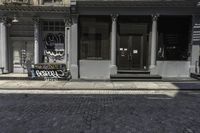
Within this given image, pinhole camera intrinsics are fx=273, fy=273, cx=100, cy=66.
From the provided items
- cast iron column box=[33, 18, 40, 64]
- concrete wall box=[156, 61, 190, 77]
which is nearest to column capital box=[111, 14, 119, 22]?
concrete wall box=[156, 61, 190, 77]

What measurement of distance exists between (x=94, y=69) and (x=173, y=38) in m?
5.72

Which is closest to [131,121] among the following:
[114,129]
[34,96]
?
[114,129]

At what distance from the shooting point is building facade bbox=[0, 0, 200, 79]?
58.2ft

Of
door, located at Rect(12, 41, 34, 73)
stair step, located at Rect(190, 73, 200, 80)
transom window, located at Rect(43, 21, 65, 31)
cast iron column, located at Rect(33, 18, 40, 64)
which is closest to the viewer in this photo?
stair step, located at Rect(190, 73, 200, 80)

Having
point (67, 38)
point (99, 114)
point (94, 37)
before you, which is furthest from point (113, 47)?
point (99, 114)

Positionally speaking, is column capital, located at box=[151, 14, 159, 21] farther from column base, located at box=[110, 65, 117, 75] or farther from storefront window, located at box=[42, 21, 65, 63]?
storefront window, located at box=[42, 21, 65, 63]

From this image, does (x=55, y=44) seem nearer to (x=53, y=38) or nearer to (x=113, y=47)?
(x=53, y=38)

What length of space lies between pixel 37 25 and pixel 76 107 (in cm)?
992

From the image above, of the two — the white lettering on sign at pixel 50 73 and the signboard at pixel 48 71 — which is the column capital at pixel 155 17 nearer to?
the signboard at pixel 48 71

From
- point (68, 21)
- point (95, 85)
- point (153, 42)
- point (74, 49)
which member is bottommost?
point (95, 85)

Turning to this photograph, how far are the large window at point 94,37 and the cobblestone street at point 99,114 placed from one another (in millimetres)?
6429

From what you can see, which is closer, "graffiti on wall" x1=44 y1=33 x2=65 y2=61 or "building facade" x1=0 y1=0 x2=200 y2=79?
"building facade" x1=0 y1=0 x2=200 y2=79

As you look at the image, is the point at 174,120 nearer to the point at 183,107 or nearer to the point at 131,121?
the point at 131,121

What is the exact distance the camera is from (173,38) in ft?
60.3
